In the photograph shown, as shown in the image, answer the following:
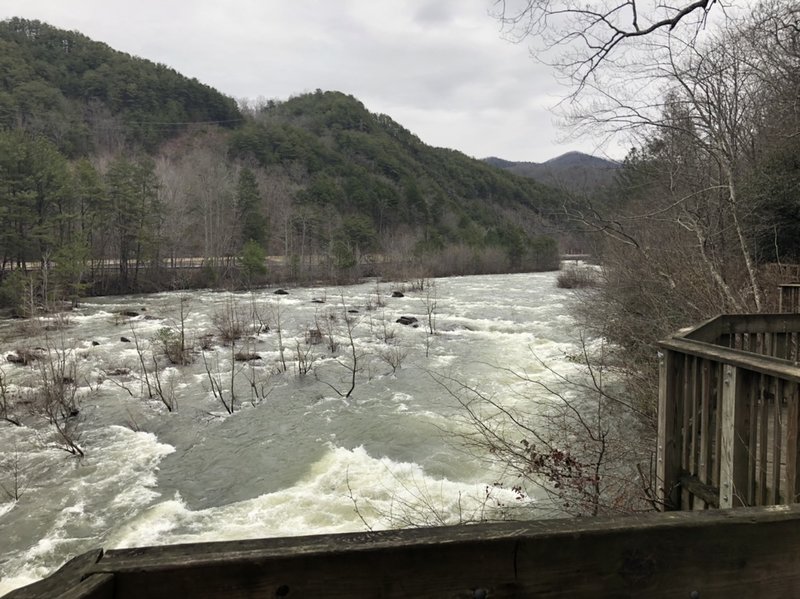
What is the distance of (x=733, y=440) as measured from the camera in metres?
3.11

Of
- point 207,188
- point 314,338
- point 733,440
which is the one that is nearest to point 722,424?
point 733,440

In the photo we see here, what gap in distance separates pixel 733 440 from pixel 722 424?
0.40 feet

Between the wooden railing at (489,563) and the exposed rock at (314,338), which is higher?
the wooden railing at (489,563)

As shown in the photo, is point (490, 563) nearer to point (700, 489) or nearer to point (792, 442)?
point (792, 442)

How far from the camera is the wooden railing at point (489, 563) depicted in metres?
1.27

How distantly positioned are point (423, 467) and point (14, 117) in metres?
90.5

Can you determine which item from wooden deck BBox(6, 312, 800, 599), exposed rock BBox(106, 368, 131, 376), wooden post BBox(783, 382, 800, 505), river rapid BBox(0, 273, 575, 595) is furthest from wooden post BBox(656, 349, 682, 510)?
exposed rock BBox(106, 368, 131, 376)

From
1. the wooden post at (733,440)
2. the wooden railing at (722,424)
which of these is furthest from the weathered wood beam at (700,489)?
the wooden post at (733,440)

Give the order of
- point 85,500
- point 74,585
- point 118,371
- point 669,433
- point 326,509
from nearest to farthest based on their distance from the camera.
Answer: point 74,585
point 669,433
point 326,509
point 85,500
point 118,371

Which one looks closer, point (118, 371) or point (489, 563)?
point (489, 563)

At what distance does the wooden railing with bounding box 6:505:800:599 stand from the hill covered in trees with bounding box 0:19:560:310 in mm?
9177

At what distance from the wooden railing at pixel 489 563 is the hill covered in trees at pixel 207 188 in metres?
9.18

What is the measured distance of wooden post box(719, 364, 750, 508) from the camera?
3025 mm

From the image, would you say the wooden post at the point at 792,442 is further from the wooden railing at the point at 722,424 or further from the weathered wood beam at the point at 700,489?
the weathered wood beam at the point at 700,489
